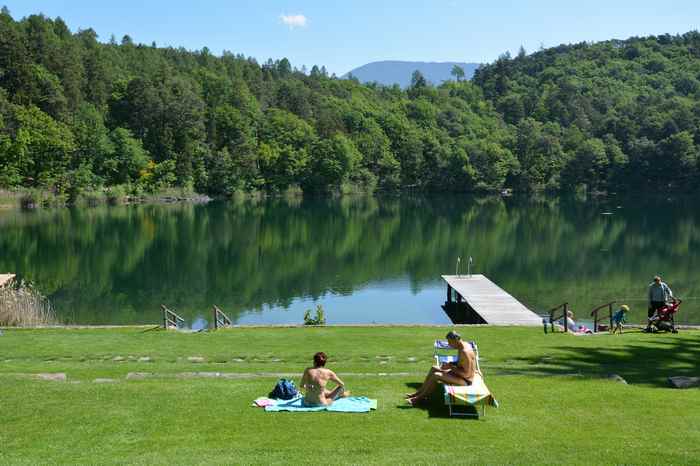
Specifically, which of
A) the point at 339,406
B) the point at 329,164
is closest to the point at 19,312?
the point at 339,406

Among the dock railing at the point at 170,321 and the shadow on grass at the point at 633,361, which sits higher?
the shadow on grass at the point at 633,361

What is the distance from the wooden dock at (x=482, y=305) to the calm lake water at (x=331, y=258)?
2.71ft

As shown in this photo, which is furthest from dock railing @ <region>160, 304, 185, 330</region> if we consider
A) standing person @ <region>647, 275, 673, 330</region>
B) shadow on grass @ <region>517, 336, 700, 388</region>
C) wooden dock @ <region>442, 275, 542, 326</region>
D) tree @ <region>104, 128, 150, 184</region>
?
tree @ <region>104, 128, 150, 184</region>

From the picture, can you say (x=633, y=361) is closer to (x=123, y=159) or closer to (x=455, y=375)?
(x=455, y=375)

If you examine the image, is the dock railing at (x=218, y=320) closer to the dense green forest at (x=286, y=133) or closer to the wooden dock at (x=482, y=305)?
the wooden dock at (x=482, y=305)

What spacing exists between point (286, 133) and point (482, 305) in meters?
76.4

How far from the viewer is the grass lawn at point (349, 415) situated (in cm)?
737

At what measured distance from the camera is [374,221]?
6544 cm

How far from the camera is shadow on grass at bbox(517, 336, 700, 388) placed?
469 inches

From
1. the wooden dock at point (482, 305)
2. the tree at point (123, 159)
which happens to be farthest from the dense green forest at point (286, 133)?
the wooden dock at point (482, 305)

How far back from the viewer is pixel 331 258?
42594 millimetres

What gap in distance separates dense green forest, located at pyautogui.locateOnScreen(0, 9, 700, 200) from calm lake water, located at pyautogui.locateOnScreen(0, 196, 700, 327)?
11.0 m

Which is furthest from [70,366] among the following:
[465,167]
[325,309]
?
[465,167]

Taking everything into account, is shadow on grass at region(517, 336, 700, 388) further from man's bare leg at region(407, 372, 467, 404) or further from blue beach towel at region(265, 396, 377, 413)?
blue beach towel at region(265, 396, 377, 413)
